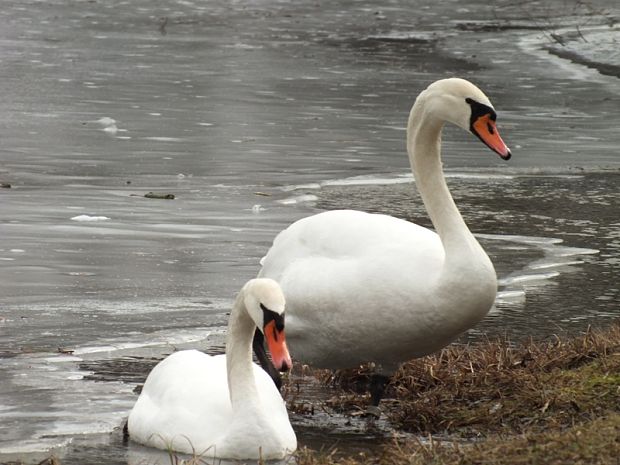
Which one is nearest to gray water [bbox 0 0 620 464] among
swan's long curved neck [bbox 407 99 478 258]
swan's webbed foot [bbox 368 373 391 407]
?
swan's webbed foot [bbox 368 373 391 407]

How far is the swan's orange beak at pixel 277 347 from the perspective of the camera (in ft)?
19.9

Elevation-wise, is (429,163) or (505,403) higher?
(429,163)

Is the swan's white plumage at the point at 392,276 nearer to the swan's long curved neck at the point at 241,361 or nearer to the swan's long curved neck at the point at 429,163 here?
the swan's long curved neck at the point at 429,163

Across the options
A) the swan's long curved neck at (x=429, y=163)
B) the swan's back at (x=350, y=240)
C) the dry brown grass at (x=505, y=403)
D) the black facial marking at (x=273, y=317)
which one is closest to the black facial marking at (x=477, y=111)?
the swan's long curved neck at (x=429, y=163)

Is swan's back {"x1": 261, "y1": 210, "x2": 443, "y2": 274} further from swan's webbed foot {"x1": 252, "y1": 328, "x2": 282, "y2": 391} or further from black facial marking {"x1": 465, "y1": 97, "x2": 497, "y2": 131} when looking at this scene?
black facial marking {"x1": 465, "y1": 97, "x2": 497, "y2": 131}

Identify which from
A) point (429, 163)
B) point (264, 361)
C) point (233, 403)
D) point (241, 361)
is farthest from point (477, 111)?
point (233, 403)

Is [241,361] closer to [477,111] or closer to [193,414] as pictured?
[193,414]

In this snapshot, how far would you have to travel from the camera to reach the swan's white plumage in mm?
6785

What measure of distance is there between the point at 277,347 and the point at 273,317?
0.15 m

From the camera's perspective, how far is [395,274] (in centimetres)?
687

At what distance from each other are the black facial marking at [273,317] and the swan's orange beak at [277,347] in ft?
0.04

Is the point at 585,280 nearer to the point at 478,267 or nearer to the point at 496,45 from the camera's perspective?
the point at 478,267

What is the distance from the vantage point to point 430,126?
7465 millimetres

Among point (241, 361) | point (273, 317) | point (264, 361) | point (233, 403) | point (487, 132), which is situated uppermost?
point (487, 132)
